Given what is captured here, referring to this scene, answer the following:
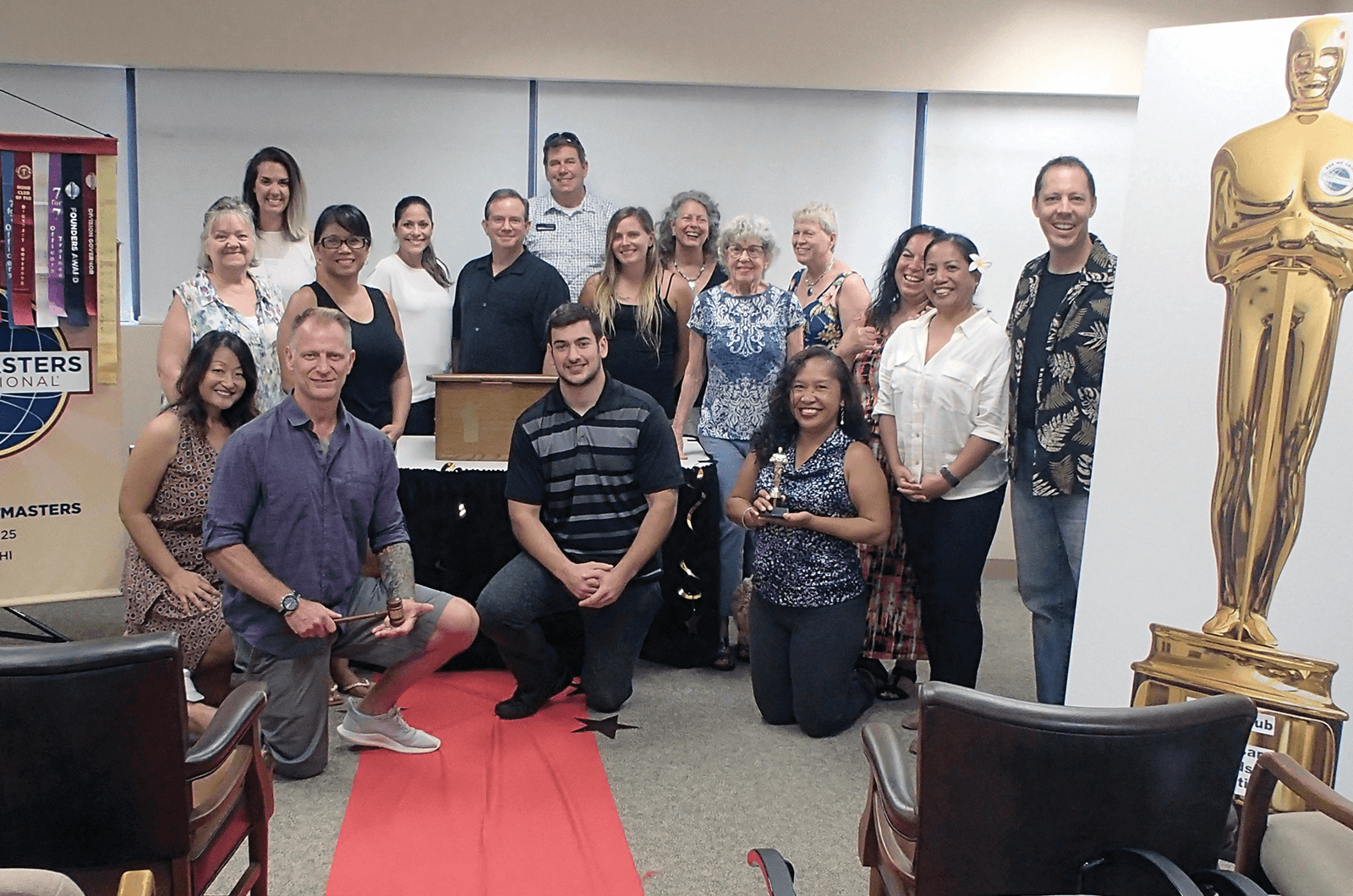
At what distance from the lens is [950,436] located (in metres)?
3.08

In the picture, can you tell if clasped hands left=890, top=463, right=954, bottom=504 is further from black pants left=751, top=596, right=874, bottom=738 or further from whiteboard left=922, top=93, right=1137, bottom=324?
whiteboard left=922, top=93, right=1137, bottom=324

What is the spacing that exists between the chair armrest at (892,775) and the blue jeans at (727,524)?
174 centimetres

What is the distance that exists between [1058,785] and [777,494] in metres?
1.70

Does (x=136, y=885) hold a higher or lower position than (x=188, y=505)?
lower

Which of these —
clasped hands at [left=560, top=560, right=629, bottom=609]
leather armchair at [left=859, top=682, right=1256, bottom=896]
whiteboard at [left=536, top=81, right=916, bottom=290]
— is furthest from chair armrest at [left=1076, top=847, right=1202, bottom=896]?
whiteboard at [left=536, top=81, right=916, bottom=290]

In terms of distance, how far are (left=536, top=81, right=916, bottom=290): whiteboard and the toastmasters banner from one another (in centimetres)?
210

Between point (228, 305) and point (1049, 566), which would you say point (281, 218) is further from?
point (1049, 566)

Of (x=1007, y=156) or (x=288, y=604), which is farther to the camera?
(x=1007, y=156)

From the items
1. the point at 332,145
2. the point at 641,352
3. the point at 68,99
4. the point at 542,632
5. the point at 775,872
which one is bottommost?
the point at 542,632

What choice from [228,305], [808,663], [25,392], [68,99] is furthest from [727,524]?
[68,99]

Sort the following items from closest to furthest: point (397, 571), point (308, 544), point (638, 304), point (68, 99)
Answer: point (308, 544)
point (397, 571)
point (638, 304)
point (68, 99)

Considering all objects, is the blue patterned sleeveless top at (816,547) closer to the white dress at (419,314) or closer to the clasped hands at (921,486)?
the clasped hands at (921,486)

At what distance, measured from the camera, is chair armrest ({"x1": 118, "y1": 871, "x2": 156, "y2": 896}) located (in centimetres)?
124

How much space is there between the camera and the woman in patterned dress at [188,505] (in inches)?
115
